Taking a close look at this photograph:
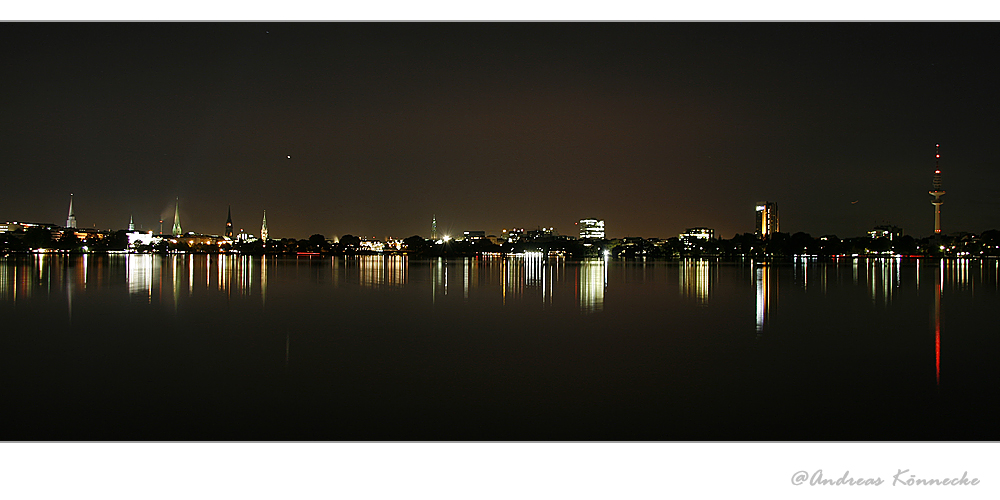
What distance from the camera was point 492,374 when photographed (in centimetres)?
970

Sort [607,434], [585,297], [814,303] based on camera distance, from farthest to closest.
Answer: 1. [585,297]
2. [814,303]
3. [607,434]

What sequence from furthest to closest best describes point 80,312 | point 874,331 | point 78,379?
point 80,312 < point 874,331 < point 78,379

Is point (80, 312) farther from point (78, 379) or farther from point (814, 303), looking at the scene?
point (814, 303)

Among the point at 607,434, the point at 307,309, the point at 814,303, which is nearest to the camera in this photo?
the point at 607,434

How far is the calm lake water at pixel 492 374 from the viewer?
709cm

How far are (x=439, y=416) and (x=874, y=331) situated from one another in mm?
11324

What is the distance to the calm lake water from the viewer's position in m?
7.09

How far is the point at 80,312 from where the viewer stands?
17172 millimetres

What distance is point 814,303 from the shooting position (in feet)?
72.3
